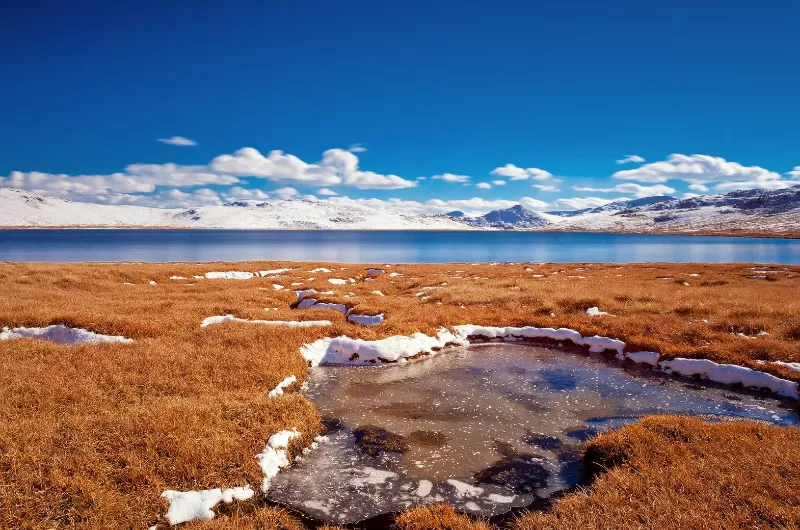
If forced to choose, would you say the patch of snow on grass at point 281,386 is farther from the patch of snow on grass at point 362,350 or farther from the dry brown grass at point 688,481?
the dry brown grass at point 688,481

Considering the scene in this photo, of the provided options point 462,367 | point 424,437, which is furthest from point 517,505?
point 462,367

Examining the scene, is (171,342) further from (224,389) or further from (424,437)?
(424,437)

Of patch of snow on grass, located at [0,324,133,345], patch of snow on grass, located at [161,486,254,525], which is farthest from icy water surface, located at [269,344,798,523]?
patch of snow on grass, located at [0,324,133,345]

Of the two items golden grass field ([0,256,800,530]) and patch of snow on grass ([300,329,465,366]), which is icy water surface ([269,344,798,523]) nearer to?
patch of snow on grass ([300,329,465,366])

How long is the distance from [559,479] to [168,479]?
9222 mm

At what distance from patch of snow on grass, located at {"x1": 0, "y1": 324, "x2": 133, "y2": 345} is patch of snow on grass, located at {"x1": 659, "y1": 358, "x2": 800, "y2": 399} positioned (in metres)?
25.3

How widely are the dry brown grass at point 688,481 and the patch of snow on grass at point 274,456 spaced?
6030 mm

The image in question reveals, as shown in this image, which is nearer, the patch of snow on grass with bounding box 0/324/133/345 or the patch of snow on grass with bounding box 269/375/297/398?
the patch of snow on grass with bounding box 269/375/297/398

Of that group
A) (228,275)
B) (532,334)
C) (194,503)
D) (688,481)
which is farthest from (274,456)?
(228,275)

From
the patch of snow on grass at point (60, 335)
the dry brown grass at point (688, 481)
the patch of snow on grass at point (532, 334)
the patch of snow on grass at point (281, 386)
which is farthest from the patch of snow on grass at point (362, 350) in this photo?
the dry brown grass at point (688, 481)

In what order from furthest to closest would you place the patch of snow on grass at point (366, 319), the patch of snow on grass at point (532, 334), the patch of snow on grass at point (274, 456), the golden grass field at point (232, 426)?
1. the patch of snow on grass at point (366, 319)
2. the patch of snow on grass at point (532, 334)
3. the patch of snow on grass at point (274, 456)
4. the golden grass field at point (232, 426)

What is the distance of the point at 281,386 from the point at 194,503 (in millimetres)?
7077

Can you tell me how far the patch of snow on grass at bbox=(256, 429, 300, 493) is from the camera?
10391 millimetres

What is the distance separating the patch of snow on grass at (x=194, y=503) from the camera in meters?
8.53
